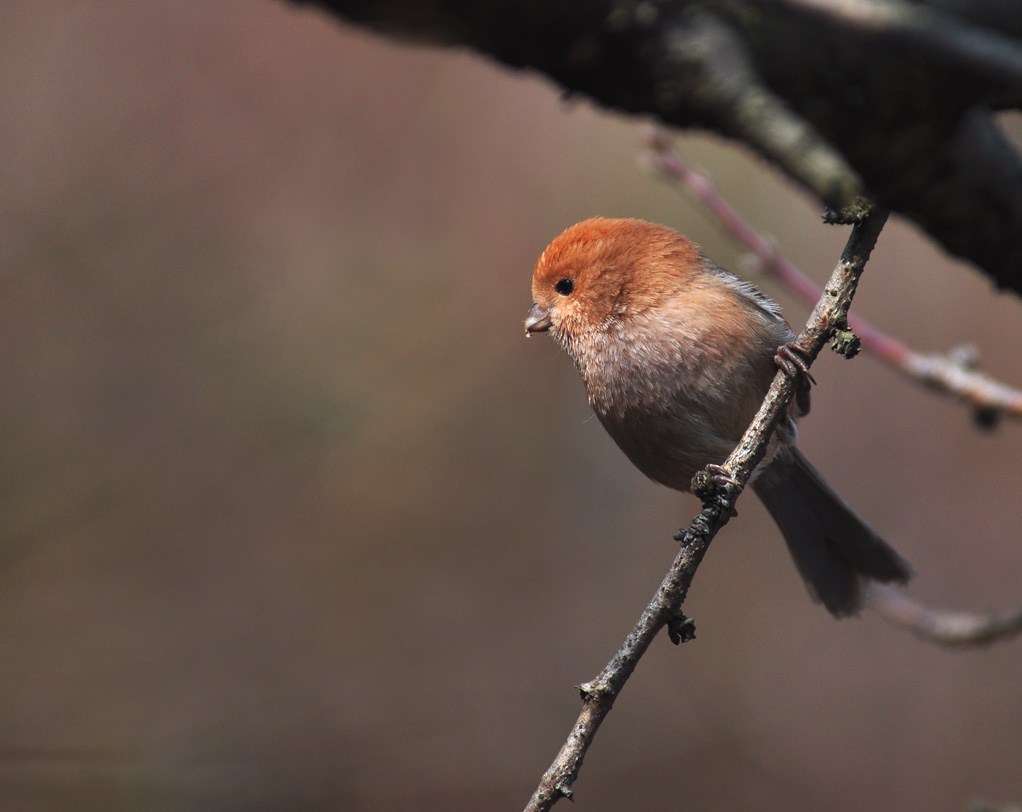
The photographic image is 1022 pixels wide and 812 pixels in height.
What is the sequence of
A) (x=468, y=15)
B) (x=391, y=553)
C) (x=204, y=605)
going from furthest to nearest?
(x=391, y=553), (x=204, y=605), (x=468, y=15)

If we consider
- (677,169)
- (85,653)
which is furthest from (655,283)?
(85,653)

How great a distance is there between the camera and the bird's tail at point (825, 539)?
4.02m

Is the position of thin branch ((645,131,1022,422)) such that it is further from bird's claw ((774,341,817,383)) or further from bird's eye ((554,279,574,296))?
bird's eye ((554,279,574,296))

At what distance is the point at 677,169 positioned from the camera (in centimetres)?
343

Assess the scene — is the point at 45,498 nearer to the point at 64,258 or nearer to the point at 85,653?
the point at 85,653

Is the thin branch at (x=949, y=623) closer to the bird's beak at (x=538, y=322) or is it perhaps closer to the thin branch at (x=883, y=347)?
the thin branch at (x=883, y=347)

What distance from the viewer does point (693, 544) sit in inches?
94.9

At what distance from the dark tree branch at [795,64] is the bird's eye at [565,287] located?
8.97 feet

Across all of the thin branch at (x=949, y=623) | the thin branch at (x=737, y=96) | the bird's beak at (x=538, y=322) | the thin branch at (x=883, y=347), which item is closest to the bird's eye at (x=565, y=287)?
the bird's beak at (x=538, y=322)

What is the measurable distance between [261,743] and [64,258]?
3.94 meters

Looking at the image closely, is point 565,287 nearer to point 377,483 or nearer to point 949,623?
point 949,623

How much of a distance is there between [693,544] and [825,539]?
6.61 ft

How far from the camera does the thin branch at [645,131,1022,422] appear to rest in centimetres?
303

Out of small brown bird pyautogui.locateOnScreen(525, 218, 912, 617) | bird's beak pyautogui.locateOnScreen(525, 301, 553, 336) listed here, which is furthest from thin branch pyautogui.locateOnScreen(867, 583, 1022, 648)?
bird's beak pyautogui.locateOnScreen(525, 301, 553, 336)
